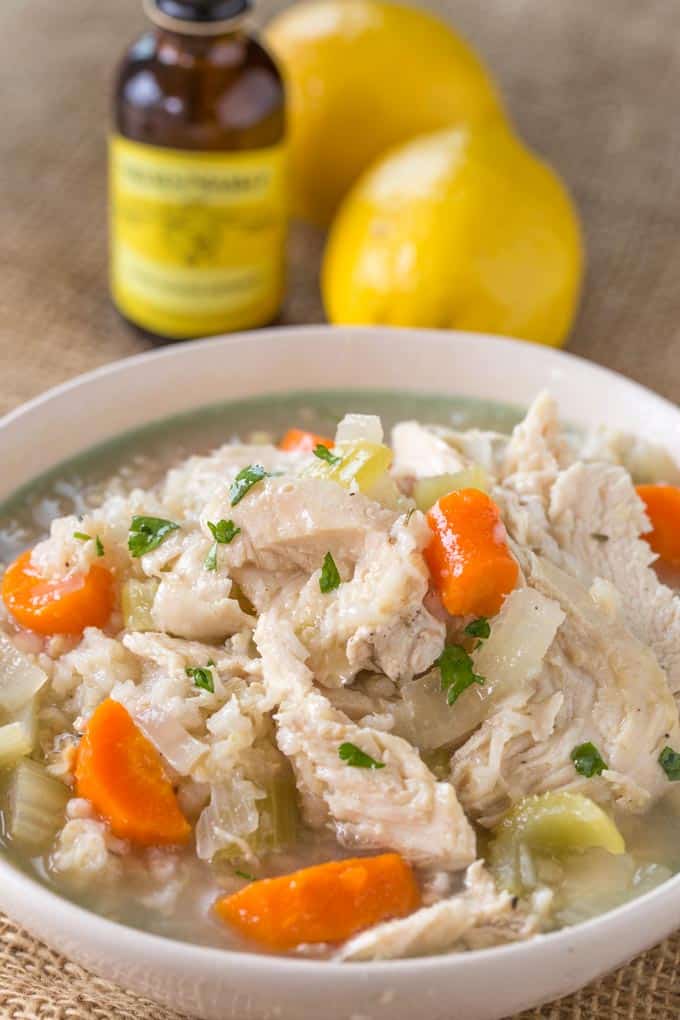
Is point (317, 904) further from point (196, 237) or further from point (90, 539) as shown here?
point (196, 237)

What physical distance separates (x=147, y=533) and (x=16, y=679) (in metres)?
0.45

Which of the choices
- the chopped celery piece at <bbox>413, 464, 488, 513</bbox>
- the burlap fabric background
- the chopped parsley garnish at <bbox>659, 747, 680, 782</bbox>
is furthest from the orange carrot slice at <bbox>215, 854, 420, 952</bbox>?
the burlap fabric background

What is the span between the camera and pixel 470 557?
2.92 metres

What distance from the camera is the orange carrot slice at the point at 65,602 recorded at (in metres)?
3.17

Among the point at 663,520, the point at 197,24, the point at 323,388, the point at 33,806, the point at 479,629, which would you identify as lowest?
the point at 323,388

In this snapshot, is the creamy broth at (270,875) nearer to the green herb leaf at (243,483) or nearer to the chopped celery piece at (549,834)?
the chopped celery piece at (549,834)

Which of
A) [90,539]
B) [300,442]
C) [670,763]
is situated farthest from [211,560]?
[670,763]

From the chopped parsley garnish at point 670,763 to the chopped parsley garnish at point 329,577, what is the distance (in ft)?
2.58

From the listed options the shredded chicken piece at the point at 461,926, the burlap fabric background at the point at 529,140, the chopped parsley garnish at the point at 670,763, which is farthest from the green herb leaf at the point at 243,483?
the burlap fabric background at the point at 529,140

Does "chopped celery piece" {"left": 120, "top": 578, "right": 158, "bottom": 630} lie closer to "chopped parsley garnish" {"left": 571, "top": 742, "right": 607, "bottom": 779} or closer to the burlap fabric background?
"chopped parsley garnish" {"left": 571, "top": 742, "right": 607, "bottom": 779}

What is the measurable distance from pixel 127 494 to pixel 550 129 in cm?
339

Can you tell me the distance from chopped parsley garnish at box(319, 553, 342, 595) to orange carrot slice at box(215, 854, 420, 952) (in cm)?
60

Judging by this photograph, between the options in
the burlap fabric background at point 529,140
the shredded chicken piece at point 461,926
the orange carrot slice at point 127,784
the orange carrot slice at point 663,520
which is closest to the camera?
the shredded chicken piece at point 461,926

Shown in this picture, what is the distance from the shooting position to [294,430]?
414cm
